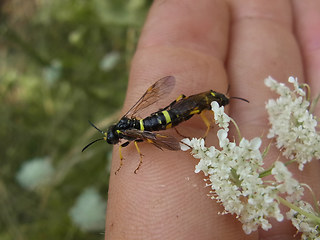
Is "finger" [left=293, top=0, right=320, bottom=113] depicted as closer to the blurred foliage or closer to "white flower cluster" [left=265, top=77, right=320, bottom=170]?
"white flower cluster" [left=265, top=77, right=320, bottom=170]

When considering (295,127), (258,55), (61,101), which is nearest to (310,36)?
(258,55)

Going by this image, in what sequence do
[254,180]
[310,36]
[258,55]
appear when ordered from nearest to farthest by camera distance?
[254,180]
[258,55]
[310,36]

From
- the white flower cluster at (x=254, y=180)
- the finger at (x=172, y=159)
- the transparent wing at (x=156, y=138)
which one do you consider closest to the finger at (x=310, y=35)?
the finger at (x=172, y=159)

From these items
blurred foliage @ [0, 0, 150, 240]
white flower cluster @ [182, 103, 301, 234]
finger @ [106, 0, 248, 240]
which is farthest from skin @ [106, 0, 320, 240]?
blurred foliage @ [0, 0, 150, 240]

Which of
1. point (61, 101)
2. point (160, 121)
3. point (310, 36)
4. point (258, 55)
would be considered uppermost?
point (160, 121)

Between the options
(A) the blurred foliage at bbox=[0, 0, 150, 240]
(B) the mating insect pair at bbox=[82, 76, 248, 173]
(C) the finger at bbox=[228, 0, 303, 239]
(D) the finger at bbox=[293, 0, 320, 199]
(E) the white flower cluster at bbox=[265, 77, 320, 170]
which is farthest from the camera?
(A) the blurred foliage at bbox=[0, 0, 150, 240]

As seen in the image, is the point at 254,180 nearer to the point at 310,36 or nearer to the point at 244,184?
the point at 244,184

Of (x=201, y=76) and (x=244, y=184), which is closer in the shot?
(x=244, y=184)
